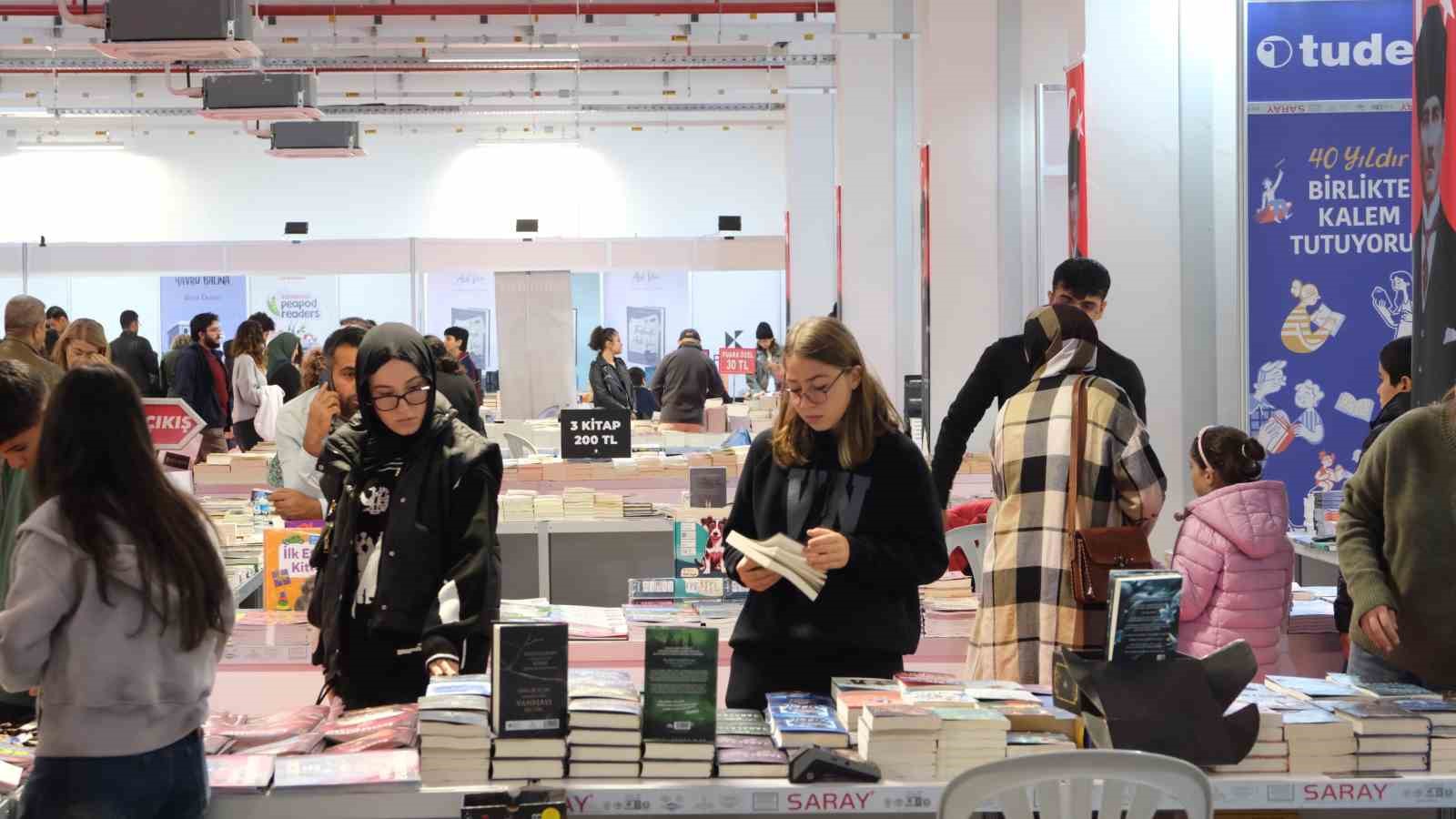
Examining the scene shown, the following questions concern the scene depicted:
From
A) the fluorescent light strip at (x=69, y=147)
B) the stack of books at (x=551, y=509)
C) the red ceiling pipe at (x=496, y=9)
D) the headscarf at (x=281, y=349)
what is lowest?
the stack of books at (x=551, y=509)

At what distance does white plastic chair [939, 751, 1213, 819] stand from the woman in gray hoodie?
1252 millimetres

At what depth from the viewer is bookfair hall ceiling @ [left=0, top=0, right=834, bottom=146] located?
1395 cm

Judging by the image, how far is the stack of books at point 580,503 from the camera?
688 cm

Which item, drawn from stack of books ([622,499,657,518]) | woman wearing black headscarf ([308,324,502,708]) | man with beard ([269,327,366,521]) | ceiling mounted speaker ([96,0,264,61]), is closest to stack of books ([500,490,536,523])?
stack of books ([622,499,657,518])

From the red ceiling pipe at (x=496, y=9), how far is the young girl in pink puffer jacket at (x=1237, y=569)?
11151mm

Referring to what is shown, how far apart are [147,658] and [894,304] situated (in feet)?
35.3

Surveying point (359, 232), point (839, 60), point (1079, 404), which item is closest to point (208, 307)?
point (359, 232)

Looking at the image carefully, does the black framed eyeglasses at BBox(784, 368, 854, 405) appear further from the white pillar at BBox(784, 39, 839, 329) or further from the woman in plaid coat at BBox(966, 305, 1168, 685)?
the white pillar at BBox(784, 39, 839, 329)

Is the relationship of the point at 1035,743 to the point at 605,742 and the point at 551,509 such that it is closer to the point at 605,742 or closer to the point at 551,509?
the point at 605,742

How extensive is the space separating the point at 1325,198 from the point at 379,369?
4057 mm

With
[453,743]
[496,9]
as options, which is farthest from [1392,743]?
[496,9]

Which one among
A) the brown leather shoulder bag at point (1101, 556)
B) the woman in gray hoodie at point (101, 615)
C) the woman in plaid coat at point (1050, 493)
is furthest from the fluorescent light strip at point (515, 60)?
the woman in gray hoodie at point (101, 615)

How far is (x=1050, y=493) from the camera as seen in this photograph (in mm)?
3613

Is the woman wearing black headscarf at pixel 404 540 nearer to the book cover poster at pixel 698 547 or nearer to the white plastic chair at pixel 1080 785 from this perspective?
the white plastic chair at pixel 1080 785
